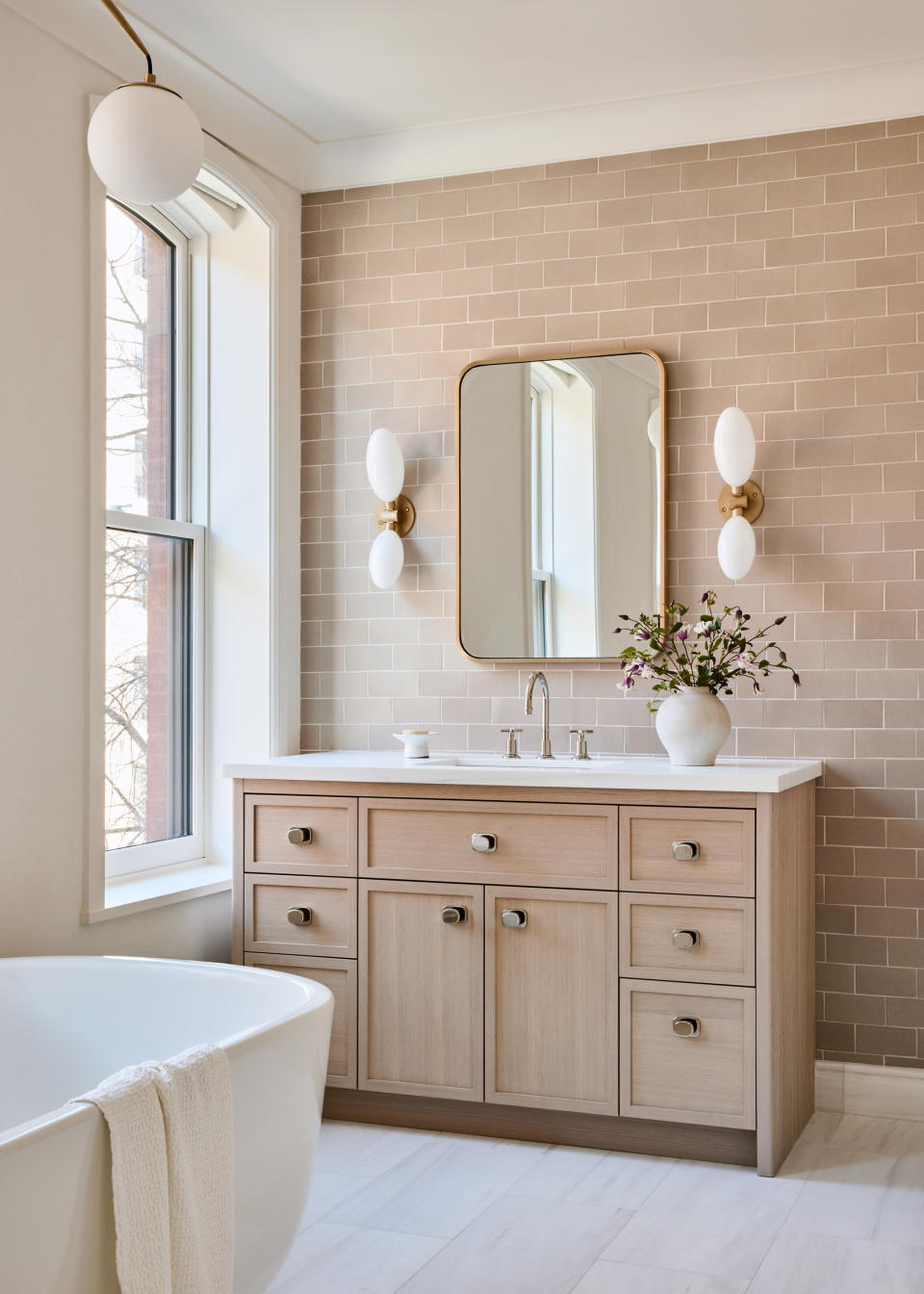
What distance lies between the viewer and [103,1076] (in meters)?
2.44

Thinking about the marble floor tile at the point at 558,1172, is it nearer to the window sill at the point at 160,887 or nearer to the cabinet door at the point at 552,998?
the cabinet door at the point at 552,998

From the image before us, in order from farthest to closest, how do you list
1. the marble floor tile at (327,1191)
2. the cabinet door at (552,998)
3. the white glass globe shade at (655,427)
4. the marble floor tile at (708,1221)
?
the white glass globe shade at (655,427) < the cabinet door at (552,998) < the marble floor tile at (327,1191) < the marble floor tile at (708,1221)

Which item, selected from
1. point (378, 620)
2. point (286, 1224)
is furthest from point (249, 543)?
point (286, 1224)

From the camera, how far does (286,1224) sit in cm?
199

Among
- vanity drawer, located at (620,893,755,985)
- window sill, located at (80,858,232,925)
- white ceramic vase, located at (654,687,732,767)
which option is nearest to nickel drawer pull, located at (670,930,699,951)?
vanity drawer, located at (620,893,755,985)

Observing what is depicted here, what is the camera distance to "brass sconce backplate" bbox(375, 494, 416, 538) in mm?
3805

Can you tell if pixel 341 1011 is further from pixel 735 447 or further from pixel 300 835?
pixel 735 447

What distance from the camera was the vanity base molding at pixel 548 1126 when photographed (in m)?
2.94

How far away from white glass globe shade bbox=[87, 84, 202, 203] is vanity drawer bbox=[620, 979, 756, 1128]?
2.03 m

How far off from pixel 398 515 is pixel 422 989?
1.44 metres

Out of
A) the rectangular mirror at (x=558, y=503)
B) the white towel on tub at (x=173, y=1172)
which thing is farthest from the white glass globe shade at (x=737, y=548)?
the white towel on tub at (x=173, y=1172)

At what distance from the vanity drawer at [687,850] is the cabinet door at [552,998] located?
108 mm

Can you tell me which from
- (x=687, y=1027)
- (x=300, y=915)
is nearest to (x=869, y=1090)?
(x=687, y=1027)

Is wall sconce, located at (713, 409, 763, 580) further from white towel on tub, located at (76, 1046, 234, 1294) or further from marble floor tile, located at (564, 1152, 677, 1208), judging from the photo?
white towel on tub, located at (76, 1046, 234, 1294)
